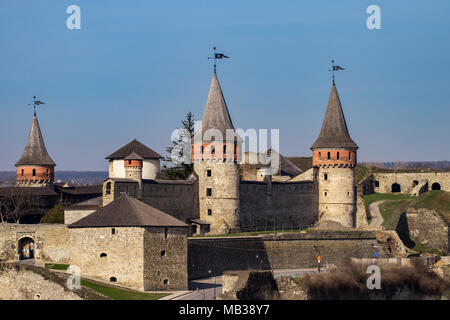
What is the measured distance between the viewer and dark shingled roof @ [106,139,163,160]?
65.7 m

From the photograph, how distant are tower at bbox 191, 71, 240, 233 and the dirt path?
544 inches

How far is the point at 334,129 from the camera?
74688 millimetres

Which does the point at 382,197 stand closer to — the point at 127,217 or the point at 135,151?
the point at 135,151

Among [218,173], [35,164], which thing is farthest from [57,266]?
[35,164]

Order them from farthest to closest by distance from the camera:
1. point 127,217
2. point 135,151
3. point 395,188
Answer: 1. point 395,188
2. point 135,151
3. point 127,217

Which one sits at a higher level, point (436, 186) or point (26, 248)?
point (436, 186)

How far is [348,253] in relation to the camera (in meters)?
66.9

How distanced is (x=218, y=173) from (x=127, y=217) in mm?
15596

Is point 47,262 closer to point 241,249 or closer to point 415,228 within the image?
point 241,249

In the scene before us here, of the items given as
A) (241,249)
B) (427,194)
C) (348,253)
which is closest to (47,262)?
(241,249)

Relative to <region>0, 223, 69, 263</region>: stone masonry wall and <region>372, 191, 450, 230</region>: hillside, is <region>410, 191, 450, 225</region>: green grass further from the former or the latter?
<region>0, 223, 69, 263</region>: stone masonry wall

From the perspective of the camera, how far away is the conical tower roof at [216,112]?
66625 millimetres

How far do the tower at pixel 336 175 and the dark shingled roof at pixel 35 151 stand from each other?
64.8 feet
